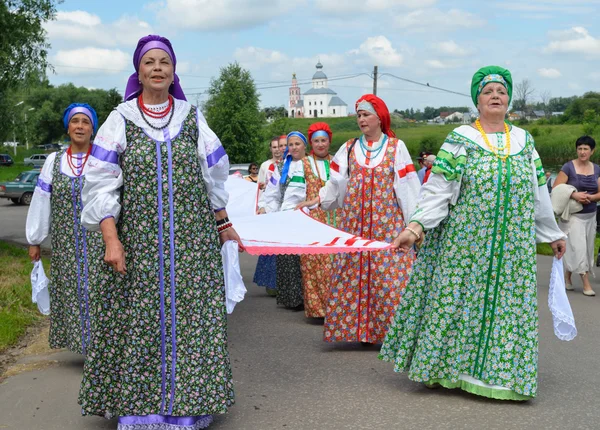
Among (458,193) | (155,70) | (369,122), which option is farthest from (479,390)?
(155,70)

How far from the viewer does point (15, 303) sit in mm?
9281

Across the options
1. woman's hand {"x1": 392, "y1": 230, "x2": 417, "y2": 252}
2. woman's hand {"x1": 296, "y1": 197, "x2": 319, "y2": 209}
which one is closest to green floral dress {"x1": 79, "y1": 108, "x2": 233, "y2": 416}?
woman's hand {"x1": 392, "y1": 230, "x2": 417, "y2": 252}

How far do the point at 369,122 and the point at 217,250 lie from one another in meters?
2.77

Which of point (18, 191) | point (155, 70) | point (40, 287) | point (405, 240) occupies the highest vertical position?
point (155, 70)

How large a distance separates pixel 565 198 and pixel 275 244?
5468 millimetres

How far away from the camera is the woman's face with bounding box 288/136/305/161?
9.31 m

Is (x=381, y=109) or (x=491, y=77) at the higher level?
(x=491, y=77)

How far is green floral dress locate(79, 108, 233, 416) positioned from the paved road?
1.51 ft

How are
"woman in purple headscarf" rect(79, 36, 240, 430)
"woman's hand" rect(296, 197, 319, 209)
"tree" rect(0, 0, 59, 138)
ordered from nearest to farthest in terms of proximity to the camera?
"woman in purple headscarf" rect(79, 36, 240, 430) → "woman's hand" rect(296, 197, 319, 209) → "tree" rect(0, 0, 59, 138)

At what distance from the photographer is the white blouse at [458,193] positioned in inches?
214

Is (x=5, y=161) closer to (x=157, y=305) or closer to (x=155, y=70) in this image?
(x=155, y=70)

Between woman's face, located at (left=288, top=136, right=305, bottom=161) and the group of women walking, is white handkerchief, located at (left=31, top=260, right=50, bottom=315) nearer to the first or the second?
the group of women walking

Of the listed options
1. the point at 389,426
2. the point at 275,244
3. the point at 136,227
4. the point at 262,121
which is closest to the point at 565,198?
the point at 275,244

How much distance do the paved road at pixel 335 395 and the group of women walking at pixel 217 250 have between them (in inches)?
8.1
